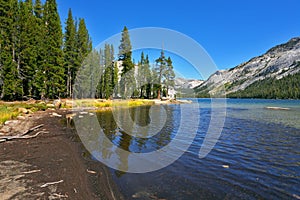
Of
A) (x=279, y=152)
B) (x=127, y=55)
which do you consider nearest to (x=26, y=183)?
(x=279, y=152)

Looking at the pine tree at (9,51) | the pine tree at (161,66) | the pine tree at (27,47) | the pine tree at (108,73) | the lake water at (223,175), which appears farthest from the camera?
the pine tree at (161,66)

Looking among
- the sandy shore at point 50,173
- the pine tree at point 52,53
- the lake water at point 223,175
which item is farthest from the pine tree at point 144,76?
the sandy shore at point 50,173

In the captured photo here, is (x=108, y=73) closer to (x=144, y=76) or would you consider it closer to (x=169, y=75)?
(x=144, y=76)

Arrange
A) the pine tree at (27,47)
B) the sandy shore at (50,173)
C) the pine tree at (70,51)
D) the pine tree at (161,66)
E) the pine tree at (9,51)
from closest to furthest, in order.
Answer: the sandy shore at (50,173)
the pine tree at (9,51)
the pine tree at (27,47)
the pine tree at (70,51)
the pine tree at (161,66)

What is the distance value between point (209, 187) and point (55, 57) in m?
37.5

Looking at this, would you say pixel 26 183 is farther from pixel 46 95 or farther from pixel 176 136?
pixel 46 95

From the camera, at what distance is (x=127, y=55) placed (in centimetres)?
5412

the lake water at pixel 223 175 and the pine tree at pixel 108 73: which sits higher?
the pine tree at pixel 108 73

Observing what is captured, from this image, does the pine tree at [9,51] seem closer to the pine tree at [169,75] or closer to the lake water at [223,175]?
the lake water at [223,175]

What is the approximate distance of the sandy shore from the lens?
17.2 feet

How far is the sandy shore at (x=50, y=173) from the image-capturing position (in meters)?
5.23

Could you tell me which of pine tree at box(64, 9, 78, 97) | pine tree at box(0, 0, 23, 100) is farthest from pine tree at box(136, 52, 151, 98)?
pine tree at box(0, 0, 23, 100)

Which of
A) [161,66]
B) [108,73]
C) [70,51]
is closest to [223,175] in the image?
[70,51]

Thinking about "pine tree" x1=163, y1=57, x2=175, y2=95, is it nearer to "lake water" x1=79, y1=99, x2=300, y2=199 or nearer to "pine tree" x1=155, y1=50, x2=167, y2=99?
"pine tree" x1=155, y1=50, x2=167, y2=99
